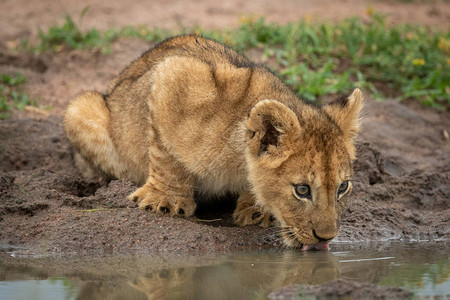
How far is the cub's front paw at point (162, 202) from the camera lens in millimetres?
7047

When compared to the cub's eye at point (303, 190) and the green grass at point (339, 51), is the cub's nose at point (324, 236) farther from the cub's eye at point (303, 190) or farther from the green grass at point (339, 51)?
the green grass at point (339, 51)

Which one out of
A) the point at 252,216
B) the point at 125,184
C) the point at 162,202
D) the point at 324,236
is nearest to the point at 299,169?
the point at 324,236

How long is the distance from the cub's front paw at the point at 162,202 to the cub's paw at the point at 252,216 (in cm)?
46

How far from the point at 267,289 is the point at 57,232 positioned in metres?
2.32

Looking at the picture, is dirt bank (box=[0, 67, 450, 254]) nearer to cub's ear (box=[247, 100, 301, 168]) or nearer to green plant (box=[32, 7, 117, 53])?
cub's ear (box=[247, 100, 301, 168])

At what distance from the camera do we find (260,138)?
20.2ft

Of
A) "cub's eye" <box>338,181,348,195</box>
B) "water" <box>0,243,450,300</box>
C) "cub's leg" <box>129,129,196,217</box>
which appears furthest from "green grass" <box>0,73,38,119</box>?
"cub's eye" <box>338,181,348,195</box>

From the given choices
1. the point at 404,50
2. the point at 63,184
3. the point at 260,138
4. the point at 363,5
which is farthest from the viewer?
the point at 363,5

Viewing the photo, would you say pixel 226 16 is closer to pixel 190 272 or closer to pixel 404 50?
pixel 404 50

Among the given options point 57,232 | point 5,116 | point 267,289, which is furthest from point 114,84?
point 267,289

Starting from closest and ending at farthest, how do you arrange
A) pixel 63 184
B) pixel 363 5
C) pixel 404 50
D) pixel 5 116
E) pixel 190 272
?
pixel 190 272 < pixel 63 184 < pixel 5 116 < pixel 404 50 < pixel 363 5

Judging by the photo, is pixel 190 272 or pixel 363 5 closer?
pixel 190 272

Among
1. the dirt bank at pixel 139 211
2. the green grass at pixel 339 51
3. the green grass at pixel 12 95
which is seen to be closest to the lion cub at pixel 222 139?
the dirt bank at pixel 139 211

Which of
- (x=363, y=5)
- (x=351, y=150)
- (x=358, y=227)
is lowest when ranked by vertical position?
(x=358, y=227)
